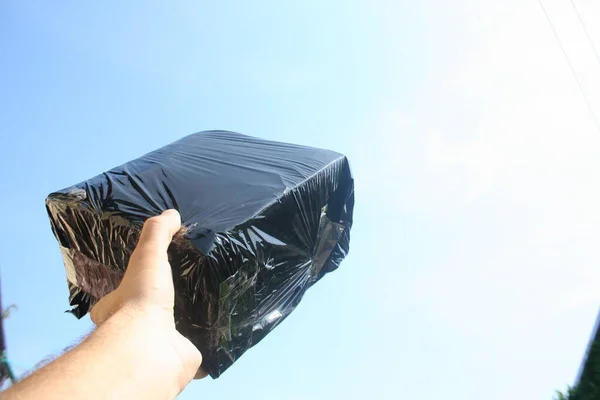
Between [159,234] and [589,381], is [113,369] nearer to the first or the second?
[159,234]

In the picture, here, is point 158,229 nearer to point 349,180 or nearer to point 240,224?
point 240,224

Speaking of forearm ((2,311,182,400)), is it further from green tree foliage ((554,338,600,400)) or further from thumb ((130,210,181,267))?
green tree foliage ((554,338,600,400))

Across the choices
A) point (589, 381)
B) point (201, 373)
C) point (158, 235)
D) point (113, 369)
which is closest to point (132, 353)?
point (113, 369)

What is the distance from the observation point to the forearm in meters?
1.09

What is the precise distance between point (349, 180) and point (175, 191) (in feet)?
4.30

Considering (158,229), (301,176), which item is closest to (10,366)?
(158,229)

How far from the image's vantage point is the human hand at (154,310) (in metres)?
1.46

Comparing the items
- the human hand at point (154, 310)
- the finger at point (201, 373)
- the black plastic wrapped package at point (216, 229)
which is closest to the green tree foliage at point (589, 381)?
the black plastic wrapped package at point (216, 229)

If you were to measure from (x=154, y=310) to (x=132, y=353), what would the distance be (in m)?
0.25

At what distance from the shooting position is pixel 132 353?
1341mm

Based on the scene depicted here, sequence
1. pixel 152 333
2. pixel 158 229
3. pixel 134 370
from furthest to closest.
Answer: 1. pixel 158 229
2. pixel 152 333
3. pixel 134 370

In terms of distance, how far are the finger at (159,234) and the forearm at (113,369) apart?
408 millimetres

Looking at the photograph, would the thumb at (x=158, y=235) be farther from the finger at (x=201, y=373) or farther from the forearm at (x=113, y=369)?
the finger at (x=201, y=373)

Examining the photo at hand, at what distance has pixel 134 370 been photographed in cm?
131
